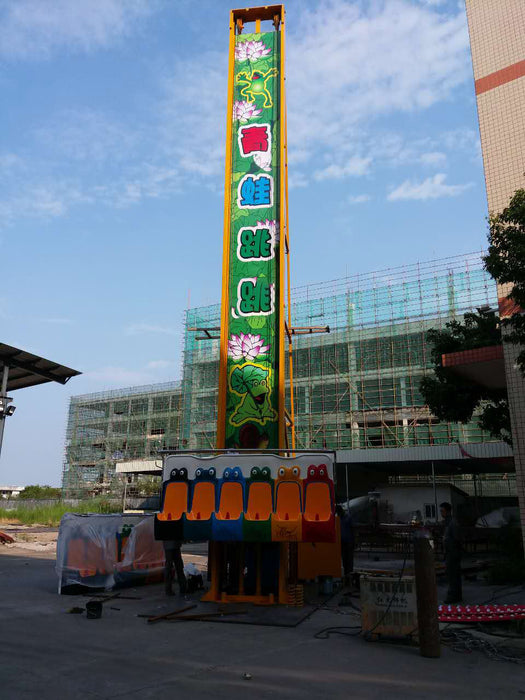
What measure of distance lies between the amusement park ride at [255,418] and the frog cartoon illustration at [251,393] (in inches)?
0.9

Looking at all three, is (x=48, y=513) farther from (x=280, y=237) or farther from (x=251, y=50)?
(x=251, y=50)

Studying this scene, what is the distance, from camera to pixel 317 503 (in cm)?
1048

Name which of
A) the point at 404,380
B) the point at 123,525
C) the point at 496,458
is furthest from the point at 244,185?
the point at 404,380

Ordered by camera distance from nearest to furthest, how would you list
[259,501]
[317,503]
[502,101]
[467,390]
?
[317,503] → [259,501] → [502,101] → [467,390]

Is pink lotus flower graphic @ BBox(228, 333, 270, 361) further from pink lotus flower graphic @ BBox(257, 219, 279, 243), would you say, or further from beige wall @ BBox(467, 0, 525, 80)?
beige wall @ BBox(467, 0, 525, 80)

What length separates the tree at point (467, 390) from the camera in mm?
16781

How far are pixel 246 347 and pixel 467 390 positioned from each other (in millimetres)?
8100

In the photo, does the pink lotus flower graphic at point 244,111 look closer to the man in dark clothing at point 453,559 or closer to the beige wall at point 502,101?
the beige wall at point 502,101

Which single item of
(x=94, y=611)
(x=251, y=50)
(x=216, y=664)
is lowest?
(x=216, y=664)

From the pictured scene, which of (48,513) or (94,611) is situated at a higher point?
(48,513)

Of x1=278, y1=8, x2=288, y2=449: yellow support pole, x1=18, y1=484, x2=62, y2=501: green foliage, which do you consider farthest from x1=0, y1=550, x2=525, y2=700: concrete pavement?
x1=18, y1=484, x2=62, y2=501: green foliage

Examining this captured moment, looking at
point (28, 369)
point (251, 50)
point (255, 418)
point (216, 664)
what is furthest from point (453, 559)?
point (28, 369)

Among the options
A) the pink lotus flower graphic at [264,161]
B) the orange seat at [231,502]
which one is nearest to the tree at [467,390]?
the pink lotus flower graphic at [264,161]

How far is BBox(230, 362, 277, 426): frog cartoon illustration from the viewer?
12.5 m
